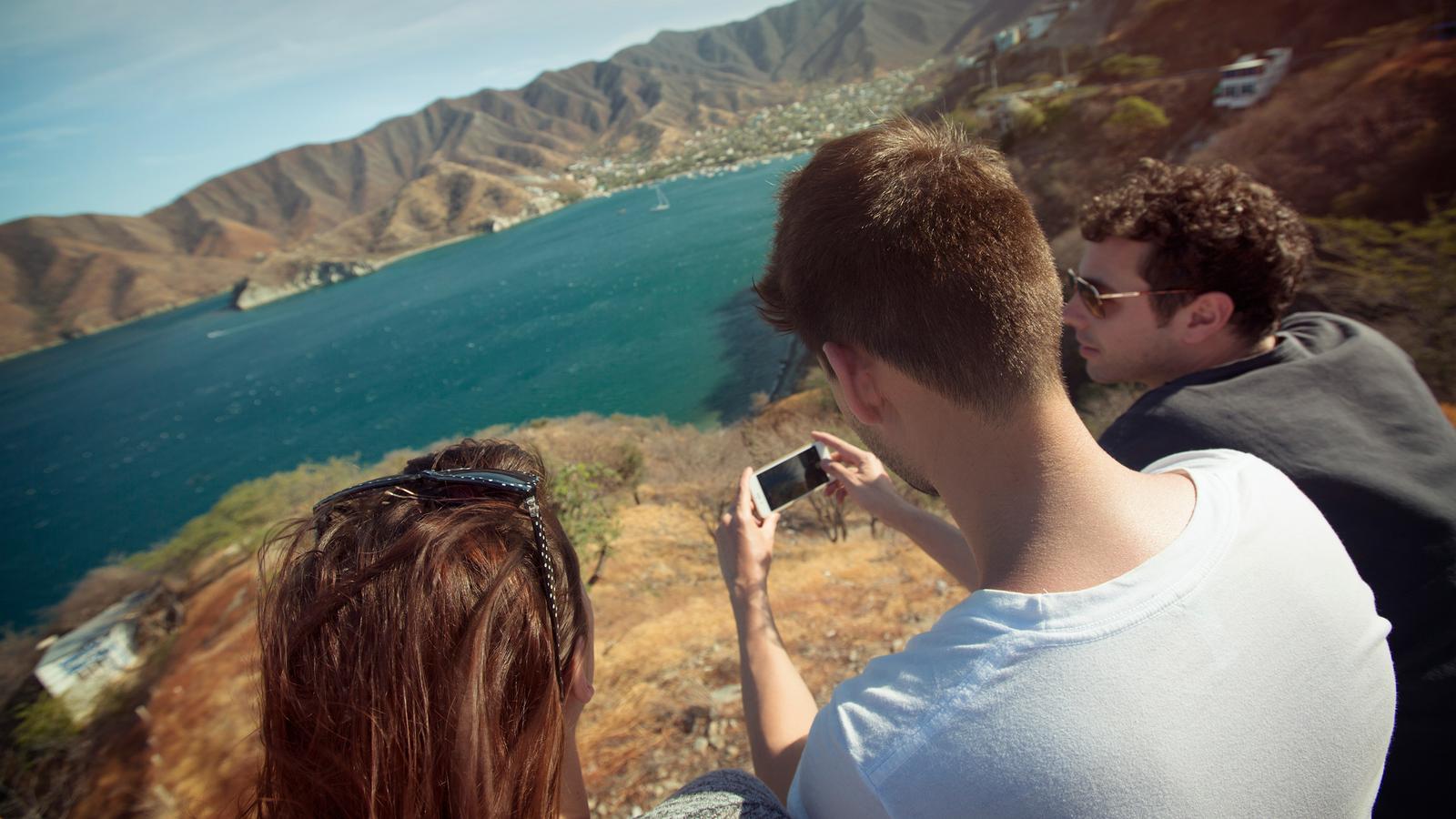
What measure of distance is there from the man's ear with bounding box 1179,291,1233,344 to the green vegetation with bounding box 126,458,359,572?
1776 cm

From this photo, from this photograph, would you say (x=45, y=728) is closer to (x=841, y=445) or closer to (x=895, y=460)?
(x=841, y=445)

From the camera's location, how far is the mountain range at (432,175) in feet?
351

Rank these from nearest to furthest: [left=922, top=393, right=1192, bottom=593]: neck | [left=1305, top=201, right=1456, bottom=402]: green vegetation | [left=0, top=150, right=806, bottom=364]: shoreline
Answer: [left=922, top=393, right=1192, bottom=593]: neck, [left=1305, top=201, right=1456, bottom=402]: green vegetation, [left=0, top=150, right=806, bottom=364]: shoreline

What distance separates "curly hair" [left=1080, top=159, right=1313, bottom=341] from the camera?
1795mm

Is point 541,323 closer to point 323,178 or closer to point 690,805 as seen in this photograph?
point 690,805

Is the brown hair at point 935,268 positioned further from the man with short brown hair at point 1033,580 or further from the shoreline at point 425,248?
the shoreline at point 425,248

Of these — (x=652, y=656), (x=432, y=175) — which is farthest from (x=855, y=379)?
(x=432, y=175)

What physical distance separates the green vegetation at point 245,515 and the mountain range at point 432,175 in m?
97.0

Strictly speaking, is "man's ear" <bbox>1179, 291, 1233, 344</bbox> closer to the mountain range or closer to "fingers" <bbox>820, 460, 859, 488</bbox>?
"fingers" <bbox>820, 460, 859, 488</bbox>

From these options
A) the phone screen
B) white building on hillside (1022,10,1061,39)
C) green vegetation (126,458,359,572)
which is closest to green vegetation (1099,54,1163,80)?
white building on hillside (1022,10,1061,39)

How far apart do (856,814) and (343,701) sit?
719 mm

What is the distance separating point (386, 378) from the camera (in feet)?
153

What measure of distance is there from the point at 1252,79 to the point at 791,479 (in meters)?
25.4

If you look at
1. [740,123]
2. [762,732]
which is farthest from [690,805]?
[740,123]
